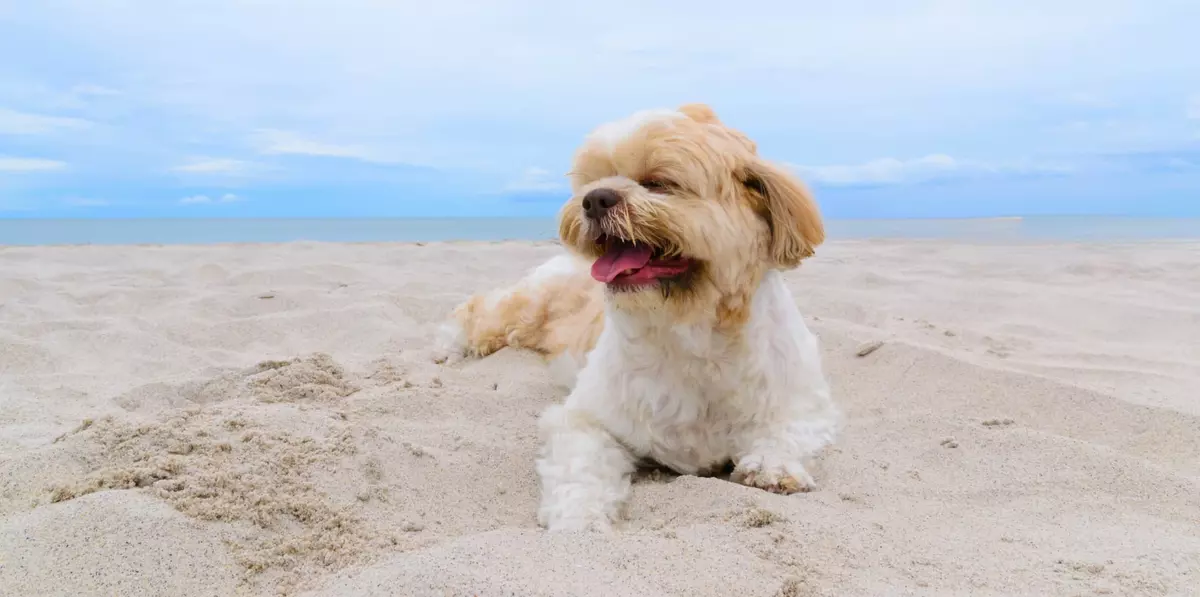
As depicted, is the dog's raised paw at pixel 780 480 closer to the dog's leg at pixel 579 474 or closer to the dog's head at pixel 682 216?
the dog's leg at pixel 579 474

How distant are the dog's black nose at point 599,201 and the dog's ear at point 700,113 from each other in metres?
0.56

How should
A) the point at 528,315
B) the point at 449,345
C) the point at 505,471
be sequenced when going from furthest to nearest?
1. the point at 449,345
2. the point at 528,315
3. the point at 505,471

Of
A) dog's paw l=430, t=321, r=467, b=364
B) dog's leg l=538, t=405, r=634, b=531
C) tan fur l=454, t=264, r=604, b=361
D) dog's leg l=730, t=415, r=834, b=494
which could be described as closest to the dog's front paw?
dog's leg l=730, t=415, r=834, b=494

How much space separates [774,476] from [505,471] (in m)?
0.99

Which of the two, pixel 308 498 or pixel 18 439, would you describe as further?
pixel 18 439

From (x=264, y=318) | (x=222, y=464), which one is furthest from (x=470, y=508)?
(x=264, y=318)

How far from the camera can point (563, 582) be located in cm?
181

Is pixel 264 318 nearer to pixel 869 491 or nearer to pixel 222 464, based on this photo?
pixel 222 464

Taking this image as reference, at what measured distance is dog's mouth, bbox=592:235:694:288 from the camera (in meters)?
2.66

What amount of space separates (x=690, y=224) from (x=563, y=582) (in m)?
1.24

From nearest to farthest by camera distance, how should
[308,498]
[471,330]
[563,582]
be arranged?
[563,582], [308,498], [471,330]

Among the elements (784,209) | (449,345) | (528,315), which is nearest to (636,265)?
(784,209)

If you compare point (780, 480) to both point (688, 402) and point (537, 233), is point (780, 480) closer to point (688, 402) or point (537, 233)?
point (688, 402)

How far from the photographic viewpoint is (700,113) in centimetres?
297
